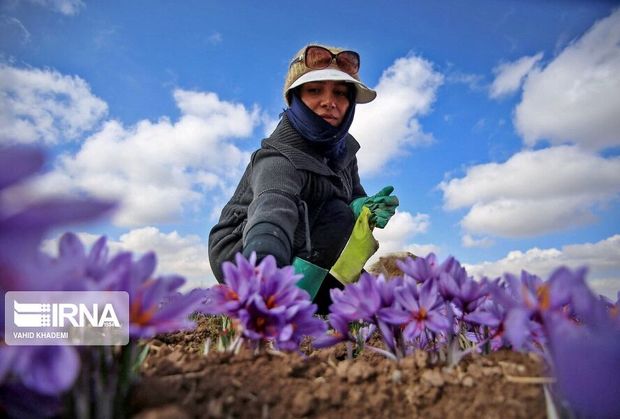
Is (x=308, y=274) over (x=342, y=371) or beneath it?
over

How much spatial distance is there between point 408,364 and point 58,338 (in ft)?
2.32

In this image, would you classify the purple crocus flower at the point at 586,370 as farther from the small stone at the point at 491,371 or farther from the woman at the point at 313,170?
the woman at the point at 313,170

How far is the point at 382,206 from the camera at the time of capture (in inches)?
146

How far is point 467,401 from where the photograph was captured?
925 millimetres

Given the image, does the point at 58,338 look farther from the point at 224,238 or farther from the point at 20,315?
the point at 224,238

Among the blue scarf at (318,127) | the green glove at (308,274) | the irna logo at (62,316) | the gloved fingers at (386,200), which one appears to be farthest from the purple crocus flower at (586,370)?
the gloved fingers at (386,200)

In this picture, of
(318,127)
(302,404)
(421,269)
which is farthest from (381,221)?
(302,404)

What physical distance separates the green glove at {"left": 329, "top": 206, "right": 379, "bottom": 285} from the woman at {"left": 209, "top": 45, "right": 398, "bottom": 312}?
0.43 ft

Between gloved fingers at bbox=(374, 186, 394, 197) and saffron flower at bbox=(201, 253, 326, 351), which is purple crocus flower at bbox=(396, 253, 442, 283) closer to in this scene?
saffron flower at bbox=(201, 253, 326, 351)

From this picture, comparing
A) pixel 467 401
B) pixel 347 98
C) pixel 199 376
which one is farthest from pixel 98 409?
pixel 347 98

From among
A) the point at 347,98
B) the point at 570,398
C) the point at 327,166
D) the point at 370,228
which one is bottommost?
the point at 570,398

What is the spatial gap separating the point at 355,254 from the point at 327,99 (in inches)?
43.2

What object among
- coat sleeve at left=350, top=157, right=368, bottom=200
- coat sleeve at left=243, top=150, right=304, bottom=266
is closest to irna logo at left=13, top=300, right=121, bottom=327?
coat sleeve at left=243, top=150, right=304, bottom=266

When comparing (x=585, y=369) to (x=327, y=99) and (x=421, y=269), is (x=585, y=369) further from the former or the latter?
(x=327, y=99)
